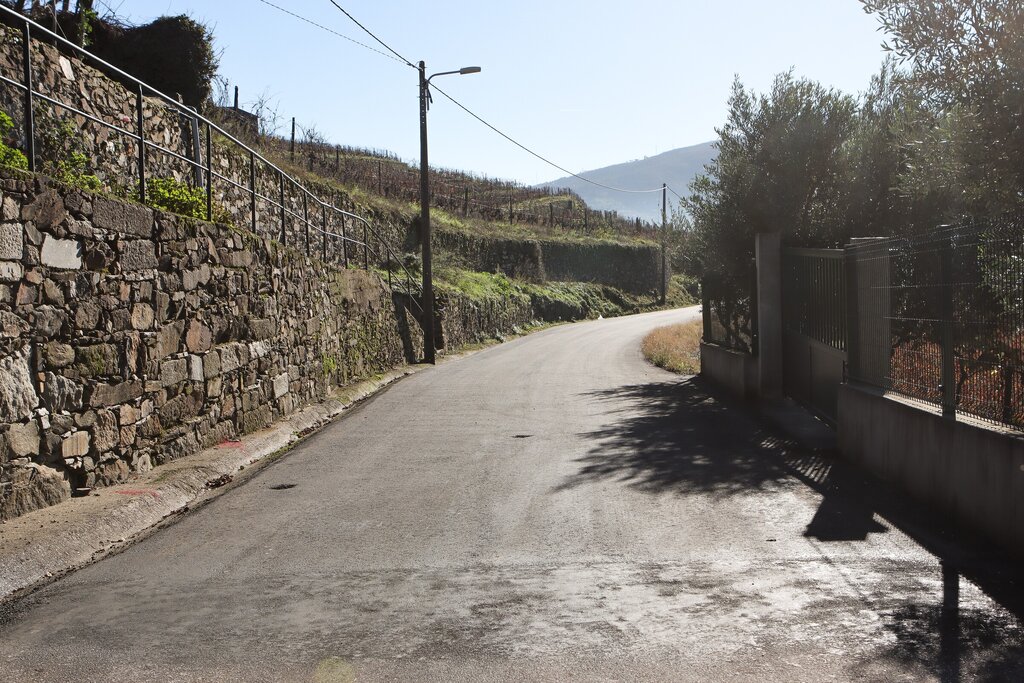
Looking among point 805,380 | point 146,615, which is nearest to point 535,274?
point 805,380

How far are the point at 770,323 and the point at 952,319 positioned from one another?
8135mm

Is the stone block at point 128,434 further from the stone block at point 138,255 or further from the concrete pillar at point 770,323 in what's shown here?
the concrete pillar at point 770,323

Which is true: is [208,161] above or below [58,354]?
above

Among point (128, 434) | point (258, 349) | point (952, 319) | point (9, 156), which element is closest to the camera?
point (952, 319)

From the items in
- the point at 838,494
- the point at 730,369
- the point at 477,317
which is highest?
the point at 477,317

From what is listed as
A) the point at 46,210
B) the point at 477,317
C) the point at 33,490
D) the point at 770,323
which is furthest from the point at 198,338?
the point at 477,317

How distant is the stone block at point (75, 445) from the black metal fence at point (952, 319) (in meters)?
7.08

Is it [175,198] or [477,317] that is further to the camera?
[477,317]

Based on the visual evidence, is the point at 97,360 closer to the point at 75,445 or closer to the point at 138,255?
the point at 75,445

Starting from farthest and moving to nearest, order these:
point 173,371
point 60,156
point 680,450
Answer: point 680,450 < point 60,156 < point 173,371

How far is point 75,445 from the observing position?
770cm

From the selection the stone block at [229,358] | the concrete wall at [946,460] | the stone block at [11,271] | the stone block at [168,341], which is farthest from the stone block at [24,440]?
the concrete wall at [946,460]

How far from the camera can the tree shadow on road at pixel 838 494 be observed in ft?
14.6

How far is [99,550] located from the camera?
22.0 feet
